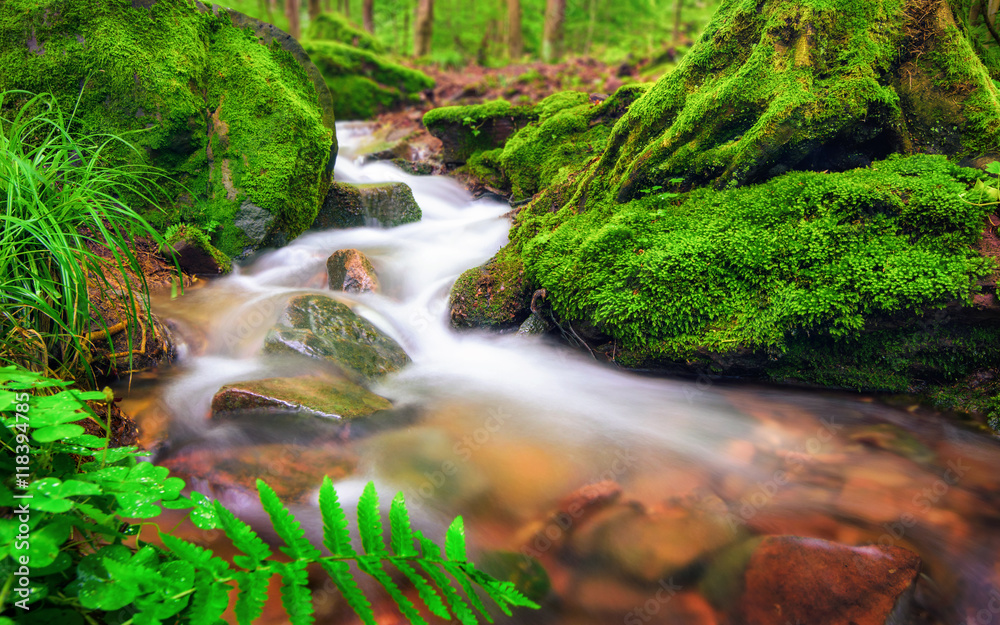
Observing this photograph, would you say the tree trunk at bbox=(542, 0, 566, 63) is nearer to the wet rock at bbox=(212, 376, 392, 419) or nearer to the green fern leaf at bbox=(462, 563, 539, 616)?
the wet rock at bbox=(212, 376, 392, 419)

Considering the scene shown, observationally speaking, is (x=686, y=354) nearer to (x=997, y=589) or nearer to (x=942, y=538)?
(x=942, y=538)

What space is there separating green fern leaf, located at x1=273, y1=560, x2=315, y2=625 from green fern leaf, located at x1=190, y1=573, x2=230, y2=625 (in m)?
0.13

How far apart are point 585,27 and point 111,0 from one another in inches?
995

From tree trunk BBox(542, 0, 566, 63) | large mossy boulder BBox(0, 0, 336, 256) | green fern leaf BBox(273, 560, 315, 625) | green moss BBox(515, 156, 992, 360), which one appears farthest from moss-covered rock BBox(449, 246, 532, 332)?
tree trunk BBox(542, 0, 566, 63)

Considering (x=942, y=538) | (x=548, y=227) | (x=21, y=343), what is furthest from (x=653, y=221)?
(x=21, y=343)

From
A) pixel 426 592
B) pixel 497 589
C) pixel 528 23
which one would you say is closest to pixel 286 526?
pixel 426 592

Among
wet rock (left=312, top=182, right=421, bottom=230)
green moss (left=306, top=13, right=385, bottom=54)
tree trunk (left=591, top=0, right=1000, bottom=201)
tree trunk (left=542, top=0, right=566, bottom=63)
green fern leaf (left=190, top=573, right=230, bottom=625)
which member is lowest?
wet rock (left=312, top=182, right=421, bottom=230)

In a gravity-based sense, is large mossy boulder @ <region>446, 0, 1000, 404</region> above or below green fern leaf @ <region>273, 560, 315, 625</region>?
above

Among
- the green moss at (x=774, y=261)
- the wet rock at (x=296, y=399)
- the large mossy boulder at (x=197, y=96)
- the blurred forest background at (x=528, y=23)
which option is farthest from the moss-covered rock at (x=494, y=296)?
the blurred forest background at (x=528, y=23)

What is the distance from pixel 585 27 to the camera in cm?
2591

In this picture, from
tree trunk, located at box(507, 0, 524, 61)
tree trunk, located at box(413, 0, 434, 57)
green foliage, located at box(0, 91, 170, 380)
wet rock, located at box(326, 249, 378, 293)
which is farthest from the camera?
tree trunk, located at box(507, 0, 524, 61)

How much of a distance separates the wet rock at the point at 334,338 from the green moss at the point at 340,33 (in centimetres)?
1404

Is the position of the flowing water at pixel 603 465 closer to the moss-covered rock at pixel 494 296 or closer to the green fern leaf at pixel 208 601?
the moss-covered rock at pixel 494 296

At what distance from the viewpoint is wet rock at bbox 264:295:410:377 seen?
404 centimetres
